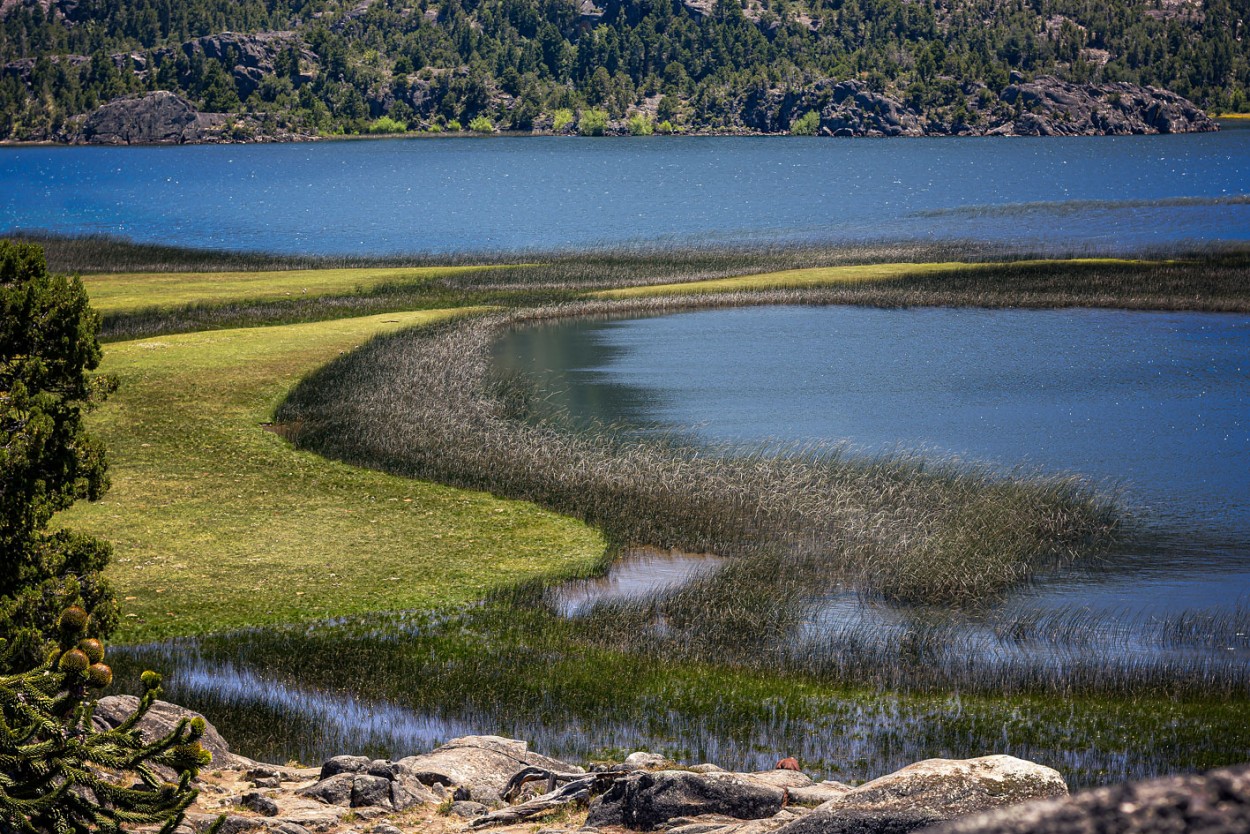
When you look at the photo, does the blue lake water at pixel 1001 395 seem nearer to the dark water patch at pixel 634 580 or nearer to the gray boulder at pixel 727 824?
the dark water patch at pixel 634 580

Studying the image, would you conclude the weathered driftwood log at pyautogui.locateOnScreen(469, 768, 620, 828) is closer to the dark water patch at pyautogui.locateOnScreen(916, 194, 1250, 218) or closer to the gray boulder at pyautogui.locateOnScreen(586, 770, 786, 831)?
the gray boulder at pyautogui.locateOnScreen(586, 770, 786, 831)

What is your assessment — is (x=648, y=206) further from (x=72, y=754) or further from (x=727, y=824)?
(x=72, y=754)

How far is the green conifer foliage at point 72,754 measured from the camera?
28.9ft

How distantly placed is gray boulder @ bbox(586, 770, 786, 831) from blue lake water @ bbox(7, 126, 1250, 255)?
75231 millimetres

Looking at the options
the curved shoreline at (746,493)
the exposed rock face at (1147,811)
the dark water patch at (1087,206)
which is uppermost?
the exposed rock face at (1147,811)

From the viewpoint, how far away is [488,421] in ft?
118

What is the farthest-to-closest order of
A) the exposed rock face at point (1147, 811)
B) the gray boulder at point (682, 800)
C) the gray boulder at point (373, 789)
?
1. the gray boulder at point (373, 789)
2. the gray boulder at point (682, 800)
3. the exposed rock face at point (1147, 811)

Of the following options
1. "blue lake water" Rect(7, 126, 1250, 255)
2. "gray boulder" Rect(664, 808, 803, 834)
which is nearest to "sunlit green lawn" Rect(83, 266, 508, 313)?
"blue lake water" Rect(7, 126, 1250, 255)

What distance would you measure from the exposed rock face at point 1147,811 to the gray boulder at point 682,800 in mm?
10147

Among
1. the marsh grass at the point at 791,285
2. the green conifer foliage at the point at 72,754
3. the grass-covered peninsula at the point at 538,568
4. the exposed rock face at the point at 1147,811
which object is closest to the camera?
the exposed rock face at the point at 1147,811

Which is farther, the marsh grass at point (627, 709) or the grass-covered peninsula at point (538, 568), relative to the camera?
the grass-covered peninsula at point (538, 568)

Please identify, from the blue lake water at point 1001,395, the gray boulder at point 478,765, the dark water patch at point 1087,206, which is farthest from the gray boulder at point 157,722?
the dark water patch at point 1087,206

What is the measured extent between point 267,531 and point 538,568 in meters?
6.00

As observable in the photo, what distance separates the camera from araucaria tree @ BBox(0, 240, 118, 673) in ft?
49.8
